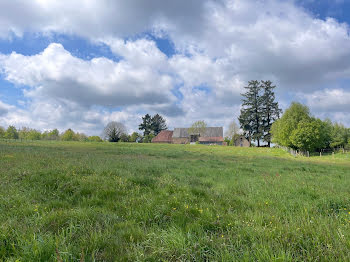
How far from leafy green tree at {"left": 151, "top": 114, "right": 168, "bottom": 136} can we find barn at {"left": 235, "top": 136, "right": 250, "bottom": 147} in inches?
1687

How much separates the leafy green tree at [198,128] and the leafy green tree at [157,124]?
20074 millimetres

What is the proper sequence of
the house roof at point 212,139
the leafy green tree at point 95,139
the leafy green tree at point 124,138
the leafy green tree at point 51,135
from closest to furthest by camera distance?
the leafy green tree at point 95,139, the leafy green tree at point 124,138, the leafy green tree at point 51,135, the house roof at point 212,139

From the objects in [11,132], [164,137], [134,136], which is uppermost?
[11,132]

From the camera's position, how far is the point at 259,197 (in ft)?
19.0

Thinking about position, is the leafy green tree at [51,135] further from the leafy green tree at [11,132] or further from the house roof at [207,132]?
the house roof at [207,132]

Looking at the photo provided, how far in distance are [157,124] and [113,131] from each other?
29282 mm

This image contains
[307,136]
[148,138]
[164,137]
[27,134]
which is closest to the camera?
[307,136]

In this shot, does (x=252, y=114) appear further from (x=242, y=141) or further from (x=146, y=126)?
(x=146, y=126)

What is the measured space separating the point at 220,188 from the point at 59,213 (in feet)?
16.9

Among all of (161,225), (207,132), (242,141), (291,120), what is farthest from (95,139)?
(161,225)

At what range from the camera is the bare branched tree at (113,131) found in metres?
79.0

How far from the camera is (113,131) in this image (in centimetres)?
7938

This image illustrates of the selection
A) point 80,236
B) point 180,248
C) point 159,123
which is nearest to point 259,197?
point 180,248

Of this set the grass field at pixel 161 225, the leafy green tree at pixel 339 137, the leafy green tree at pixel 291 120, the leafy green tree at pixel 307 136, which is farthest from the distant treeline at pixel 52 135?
the grass field at pixel 161 225
